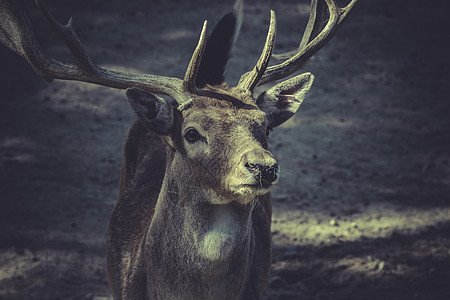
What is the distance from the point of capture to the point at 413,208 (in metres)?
5.43

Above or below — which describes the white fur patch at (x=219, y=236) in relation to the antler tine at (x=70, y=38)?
below

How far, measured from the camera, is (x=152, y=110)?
2834 mm

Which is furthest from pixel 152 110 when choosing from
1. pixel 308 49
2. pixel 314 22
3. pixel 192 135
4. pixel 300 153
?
pixel 300 153

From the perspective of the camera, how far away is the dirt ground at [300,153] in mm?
4645

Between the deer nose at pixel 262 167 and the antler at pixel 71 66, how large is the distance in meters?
0.64

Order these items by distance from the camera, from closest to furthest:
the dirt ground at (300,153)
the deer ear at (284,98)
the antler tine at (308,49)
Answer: the deer ear at (284,98) < the antler tine at (308,49) < the dirt ground at (300,153)

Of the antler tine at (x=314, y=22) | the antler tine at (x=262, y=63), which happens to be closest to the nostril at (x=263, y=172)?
the antler tine at (x=262, y=63)

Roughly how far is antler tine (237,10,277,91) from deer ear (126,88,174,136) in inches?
20.5

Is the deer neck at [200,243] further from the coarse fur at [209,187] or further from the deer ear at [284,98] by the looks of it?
the deer ear at [284,98]

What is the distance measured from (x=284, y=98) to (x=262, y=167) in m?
0.90

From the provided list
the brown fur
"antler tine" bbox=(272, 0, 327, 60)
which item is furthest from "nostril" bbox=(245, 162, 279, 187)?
"antler tine" bbox=(272, 0, 327, 60)

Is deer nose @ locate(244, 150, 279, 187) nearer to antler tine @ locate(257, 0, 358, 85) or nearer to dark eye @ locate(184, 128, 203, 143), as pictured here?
dark eye @ locate(184, 128, 203, 143)

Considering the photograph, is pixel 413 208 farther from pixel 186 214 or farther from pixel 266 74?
pixel 186 214

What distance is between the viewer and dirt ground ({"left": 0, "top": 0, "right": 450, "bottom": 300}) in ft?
15.2
